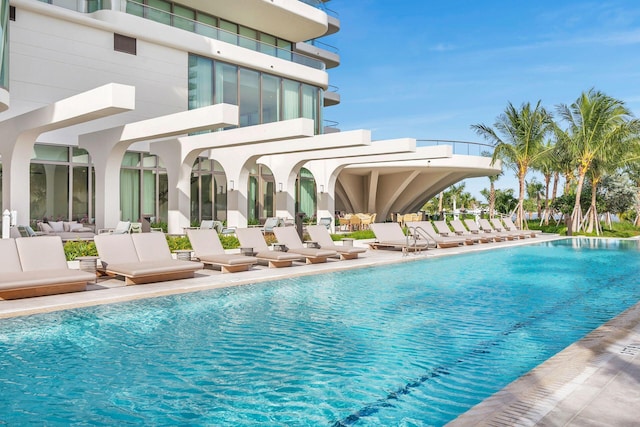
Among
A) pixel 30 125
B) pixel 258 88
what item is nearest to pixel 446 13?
pixel 258 88

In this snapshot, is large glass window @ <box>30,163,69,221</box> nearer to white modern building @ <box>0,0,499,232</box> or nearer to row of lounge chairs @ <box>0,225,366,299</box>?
white modern building @ <box>0,0,499,232</box>

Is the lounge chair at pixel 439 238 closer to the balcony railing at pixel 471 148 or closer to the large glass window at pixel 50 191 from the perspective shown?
the balcony railing at pixel 471 148

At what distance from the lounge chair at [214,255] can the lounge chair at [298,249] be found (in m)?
1.70

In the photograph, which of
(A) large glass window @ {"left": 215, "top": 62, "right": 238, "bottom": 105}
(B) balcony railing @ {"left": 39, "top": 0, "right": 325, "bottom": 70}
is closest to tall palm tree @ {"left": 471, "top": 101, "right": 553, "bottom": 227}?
(B) balcony railing @ {"left": 39, "top": 0, "right": 325, "bottom": 70}

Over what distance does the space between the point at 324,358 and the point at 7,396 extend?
9.99 feet

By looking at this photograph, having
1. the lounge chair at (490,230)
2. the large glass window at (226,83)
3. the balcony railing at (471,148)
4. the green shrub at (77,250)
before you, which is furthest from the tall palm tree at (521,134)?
the green shrub at (77,250)

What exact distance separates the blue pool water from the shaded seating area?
950 millimetres

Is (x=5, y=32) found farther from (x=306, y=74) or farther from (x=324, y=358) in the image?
(x=306, y=74)

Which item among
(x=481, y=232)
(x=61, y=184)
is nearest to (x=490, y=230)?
(x=481, y=232)

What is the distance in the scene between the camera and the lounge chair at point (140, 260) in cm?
980

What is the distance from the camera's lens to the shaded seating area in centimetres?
818

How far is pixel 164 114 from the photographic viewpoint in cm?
2234

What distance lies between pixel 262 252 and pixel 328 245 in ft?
8.55

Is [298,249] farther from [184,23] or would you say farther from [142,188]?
[184,23]
